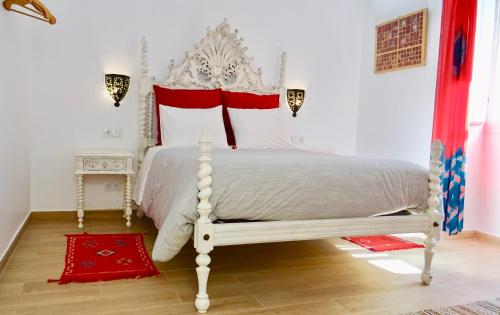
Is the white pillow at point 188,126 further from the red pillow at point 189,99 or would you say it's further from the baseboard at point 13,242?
the baseboard at point 13,242

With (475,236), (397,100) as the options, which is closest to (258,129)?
(397,100)

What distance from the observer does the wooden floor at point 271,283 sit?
191 centimetres

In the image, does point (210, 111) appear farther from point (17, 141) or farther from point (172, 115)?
point (17, 141)

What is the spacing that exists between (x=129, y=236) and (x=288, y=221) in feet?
5.21

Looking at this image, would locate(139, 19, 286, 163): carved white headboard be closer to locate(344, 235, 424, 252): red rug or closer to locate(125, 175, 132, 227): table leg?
locate(125, 175, 132, 227): table leg

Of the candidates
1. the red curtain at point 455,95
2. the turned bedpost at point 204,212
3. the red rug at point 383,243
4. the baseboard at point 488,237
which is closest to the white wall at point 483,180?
the baseboard at point 488,237

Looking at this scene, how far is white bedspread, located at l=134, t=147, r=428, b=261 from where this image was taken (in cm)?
189

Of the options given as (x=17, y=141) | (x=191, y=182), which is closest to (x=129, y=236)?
(x=17, y=141)

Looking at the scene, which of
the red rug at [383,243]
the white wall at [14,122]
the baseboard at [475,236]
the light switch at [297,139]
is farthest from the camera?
the light switch at [297,139]

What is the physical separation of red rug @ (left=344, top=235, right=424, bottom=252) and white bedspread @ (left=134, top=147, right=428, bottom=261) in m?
0.79

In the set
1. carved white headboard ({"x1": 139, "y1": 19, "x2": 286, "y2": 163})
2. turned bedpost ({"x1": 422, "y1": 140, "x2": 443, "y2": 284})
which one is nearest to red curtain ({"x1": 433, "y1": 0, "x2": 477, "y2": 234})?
turned bedpost ({"x1": 422, "y1": 140, "x2": 443, "y2": 284})

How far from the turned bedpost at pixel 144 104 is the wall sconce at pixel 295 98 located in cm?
146

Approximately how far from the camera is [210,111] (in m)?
3.54

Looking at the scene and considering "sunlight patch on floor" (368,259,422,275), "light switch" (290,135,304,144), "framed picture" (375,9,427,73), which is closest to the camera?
"sunlight patch on floor" (368,259,422,275)
